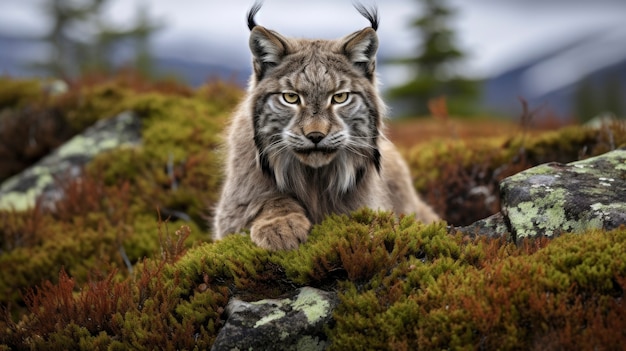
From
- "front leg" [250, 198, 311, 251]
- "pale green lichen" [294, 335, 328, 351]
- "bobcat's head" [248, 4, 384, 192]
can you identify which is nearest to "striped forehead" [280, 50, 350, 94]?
"bobcat's head" [248, 4, 384, 192]

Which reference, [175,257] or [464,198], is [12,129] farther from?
[464,198]

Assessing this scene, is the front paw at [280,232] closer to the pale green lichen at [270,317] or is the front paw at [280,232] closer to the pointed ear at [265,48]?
the pale green lichen at [270,317]

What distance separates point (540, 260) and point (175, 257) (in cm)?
340

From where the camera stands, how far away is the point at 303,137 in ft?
17.5

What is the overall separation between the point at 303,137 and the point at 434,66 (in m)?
29.7

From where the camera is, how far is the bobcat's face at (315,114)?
5395 millimetres

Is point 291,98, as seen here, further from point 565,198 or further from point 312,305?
point 565,198

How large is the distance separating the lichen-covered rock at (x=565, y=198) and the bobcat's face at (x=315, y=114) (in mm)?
1548

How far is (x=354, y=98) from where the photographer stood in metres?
5.81

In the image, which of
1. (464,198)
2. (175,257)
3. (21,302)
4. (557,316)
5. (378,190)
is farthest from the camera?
(464,198)

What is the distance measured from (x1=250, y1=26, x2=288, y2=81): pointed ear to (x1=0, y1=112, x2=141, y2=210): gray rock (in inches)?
187

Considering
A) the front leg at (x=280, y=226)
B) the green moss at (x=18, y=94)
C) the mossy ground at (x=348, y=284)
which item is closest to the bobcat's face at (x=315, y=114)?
the front leg at (x=280, y=226)

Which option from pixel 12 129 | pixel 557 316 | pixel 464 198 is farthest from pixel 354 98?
pixel 12 129

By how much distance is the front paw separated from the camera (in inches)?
Answer: 204
